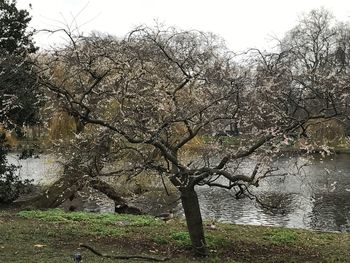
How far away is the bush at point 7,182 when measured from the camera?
602 inches

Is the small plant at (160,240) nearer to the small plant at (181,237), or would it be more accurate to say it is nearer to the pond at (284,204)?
the small plant at (181,237)

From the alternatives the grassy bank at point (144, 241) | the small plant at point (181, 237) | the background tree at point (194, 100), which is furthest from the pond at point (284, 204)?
the background tree at point (194, 100)

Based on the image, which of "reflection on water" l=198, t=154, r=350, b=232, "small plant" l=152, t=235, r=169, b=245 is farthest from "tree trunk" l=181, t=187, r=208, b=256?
"reflection on water" l=198, t=154, r=350, b=232

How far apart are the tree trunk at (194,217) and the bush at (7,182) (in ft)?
28.0

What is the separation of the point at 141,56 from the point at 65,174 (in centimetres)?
595

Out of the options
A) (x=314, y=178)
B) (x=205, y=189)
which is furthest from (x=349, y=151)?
(x=205, y=189)

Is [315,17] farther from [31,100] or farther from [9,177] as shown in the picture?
[31,100]

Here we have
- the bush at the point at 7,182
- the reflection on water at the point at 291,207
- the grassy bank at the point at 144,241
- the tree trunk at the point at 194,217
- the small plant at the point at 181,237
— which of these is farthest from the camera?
the reflection on water at the point at 291,207

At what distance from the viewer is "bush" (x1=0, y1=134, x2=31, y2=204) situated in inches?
602

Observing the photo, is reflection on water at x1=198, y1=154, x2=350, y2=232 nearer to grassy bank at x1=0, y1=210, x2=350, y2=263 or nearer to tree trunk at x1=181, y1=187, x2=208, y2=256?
grassy bank at x1=0, y1=210, x2=350, y2=263

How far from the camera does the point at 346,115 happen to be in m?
8.48

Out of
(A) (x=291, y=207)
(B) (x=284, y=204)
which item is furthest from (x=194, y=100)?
(A) (x=291, y=207)

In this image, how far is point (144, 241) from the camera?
9664 millimetres

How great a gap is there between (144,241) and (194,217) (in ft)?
5.05
